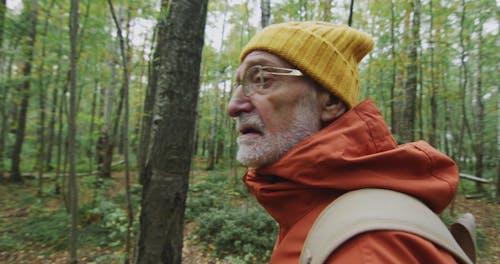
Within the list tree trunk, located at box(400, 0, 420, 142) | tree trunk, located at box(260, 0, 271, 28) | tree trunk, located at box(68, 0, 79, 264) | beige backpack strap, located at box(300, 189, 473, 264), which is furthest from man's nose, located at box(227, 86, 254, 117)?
tree trunk, located at box(260, 0, 271, 28)

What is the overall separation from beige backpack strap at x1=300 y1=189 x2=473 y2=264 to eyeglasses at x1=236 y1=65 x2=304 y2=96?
709mm

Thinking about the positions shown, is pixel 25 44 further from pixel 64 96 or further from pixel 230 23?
pixel 230 23

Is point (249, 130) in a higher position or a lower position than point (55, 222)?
higher

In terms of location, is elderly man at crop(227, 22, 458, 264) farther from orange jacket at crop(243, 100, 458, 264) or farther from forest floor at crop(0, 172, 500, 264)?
forest floor at crop(0, 172, 500, 264)

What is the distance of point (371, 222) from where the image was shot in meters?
0.79

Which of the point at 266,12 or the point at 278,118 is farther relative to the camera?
the point at 266,12

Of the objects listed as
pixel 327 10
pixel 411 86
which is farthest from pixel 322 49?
pixel 411 86

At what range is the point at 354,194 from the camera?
94cm

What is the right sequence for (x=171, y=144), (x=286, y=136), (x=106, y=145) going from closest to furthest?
(x=286, y=136), (x=171, y=144), (x=106, y=145)

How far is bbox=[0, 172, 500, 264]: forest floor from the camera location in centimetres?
607

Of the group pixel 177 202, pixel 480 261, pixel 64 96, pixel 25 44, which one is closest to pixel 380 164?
pixel 177 202

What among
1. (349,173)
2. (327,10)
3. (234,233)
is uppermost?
(327,10)

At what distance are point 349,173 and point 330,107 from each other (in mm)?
471

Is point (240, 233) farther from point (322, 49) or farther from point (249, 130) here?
point (322, 49)
